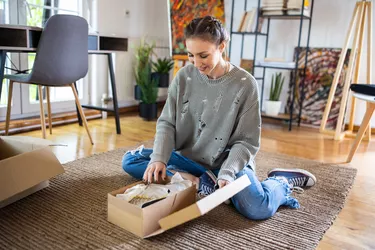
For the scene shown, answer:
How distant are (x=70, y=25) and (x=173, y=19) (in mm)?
1590

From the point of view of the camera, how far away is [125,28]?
138 inches

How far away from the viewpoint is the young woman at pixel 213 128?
1299mm

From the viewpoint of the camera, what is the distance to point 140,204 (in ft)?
4.12

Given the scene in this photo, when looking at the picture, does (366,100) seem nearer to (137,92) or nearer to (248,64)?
(248,64)

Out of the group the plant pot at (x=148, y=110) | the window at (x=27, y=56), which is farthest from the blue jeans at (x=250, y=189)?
the plant pot at (x=148, y=110)

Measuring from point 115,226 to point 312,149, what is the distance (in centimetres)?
169

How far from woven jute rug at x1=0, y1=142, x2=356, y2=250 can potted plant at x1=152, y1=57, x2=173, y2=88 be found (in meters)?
1.94

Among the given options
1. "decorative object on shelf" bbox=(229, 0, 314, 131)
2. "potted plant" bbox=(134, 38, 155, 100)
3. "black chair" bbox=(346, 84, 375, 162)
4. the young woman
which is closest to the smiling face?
the young woman

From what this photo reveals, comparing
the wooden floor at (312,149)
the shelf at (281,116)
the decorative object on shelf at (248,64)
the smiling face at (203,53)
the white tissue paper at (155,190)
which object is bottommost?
the wooden floor at (312,149)

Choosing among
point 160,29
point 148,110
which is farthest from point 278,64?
point 160,29

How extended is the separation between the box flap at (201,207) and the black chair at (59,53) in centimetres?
136

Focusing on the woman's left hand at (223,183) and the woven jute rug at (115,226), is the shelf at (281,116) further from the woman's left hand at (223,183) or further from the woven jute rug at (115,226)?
the woman's left hand at (223,183)

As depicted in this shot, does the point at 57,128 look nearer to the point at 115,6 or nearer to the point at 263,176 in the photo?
the point at 115,6

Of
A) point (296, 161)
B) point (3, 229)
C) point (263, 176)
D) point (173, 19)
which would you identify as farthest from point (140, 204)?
point (173, 19)
